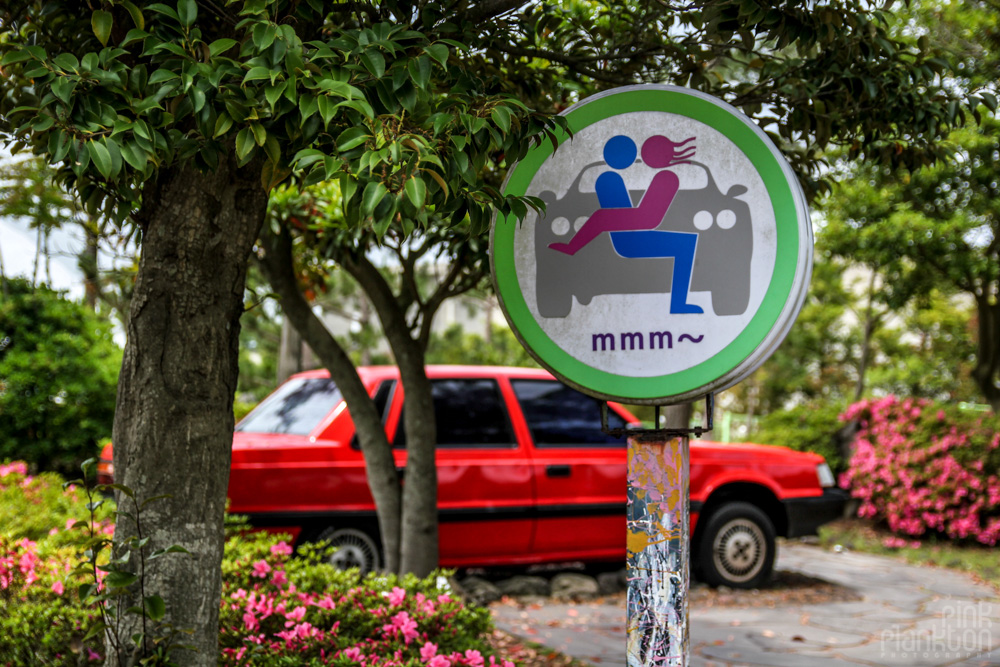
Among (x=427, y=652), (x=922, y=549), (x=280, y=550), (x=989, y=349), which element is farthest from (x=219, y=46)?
(x=989, y=349)

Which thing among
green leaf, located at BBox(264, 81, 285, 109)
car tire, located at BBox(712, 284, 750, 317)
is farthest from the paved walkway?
green leaf, located at BBox(264, 81, 285, 109)

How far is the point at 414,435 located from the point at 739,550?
10.9 ft

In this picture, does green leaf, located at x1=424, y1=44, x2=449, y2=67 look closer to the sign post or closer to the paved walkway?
the sign post

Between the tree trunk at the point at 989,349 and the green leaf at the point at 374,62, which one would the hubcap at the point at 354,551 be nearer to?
the green leaf at the point at 374,62

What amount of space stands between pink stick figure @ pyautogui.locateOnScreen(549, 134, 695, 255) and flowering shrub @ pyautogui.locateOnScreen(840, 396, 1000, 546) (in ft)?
28.6

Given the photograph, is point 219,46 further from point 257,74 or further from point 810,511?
point 810,511

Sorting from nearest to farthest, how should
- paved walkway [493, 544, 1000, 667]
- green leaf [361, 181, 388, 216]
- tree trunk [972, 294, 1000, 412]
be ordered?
green leaf [361, 181, 388, 216], paved walkway [493, 544, 1000, 667], tree trunk [972, 294, 1000, 412]

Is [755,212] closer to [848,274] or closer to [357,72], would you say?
[357,72]

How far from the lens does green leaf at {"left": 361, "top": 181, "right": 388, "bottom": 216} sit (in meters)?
1.63

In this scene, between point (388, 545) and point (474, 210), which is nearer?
point (474, 210)

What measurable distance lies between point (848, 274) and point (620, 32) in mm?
26375

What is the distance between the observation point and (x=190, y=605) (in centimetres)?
253

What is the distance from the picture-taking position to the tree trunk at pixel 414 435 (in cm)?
473

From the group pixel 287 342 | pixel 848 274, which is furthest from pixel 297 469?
pixel 848 274
